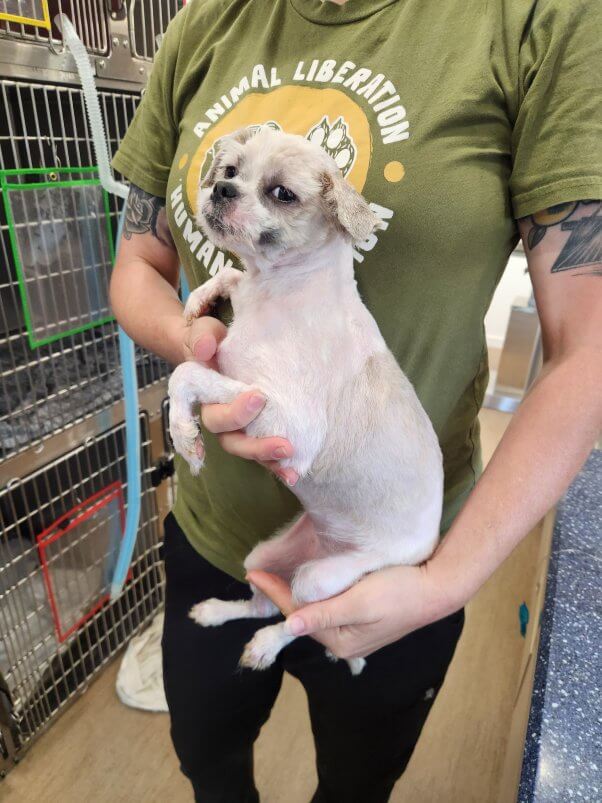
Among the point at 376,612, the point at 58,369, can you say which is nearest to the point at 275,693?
the point at 376,612

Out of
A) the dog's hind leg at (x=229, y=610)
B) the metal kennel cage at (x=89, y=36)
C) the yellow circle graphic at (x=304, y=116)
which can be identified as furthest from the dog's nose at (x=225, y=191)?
the metal kennel cage at (x=89, y=36)

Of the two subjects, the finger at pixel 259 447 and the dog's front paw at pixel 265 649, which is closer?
the finger at pixel 259 447

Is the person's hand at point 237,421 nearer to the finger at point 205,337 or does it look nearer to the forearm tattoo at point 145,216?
the finger at point 205,337

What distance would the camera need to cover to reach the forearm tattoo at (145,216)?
939mm

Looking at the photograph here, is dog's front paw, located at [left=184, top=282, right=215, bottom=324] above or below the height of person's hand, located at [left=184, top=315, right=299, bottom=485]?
above

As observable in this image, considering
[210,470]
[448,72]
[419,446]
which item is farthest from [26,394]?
[448,72]

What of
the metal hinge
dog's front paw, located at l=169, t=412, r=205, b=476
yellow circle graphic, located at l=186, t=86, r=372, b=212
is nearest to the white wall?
the metal hinge

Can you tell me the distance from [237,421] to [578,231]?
0.45 m

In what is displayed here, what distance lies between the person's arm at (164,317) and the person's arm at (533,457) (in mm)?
208

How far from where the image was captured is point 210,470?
0.91 metres

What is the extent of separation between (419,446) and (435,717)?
4.59ft

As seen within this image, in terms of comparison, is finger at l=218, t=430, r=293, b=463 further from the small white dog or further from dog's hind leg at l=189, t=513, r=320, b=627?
dog's hind leg at l=189, t=513, r=320, b=627

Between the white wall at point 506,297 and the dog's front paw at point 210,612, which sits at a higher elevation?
the dog's front paw at point 210,612

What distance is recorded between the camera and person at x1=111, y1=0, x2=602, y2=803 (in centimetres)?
66
